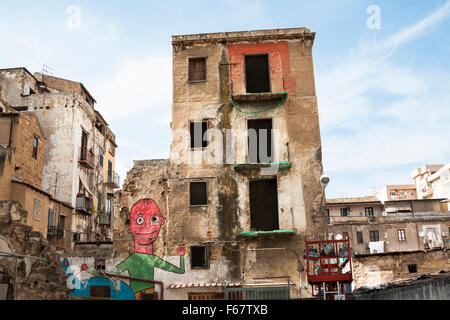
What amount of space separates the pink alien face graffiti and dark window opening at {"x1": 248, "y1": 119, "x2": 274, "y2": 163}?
17.2 ft

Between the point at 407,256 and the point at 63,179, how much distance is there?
24527 mm

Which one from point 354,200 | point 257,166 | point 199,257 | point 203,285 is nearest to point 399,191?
point 354,200

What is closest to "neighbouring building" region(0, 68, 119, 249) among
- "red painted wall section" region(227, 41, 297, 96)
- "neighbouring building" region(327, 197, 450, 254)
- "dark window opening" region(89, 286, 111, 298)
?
"dark window opening" region(89, 286, 111, 298)

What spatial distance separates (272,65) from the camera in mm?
23219

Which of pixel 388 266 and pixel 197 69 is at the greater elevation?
pixel 197 69

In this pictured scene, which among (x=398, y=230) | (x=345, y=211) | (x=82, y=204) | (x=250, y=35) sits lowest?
(x=398, y=230)

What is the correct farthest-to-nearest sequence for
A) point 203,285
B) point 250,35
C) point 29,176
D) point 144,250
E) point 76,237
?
point 76,237 < point 29,176 < point 250,35 < point 144,250 < point 203,285

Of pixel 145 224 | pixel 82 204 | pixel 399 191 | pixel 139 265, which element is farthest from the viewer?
pixel 399 191

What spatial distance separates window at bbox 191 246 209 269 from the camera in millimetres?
20750

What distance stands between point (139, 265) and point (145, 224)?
Answer: 191cm

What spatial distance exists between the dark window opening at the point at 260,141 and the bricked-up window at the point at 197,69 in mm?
3514

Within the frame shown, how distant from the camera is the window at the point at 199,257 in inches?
817

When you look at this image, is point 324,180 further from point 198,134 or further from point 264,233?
point 198,134

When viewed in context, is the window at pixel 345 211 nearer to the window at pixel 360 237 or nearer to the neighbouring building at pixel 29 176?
the window at pixel 360 237
